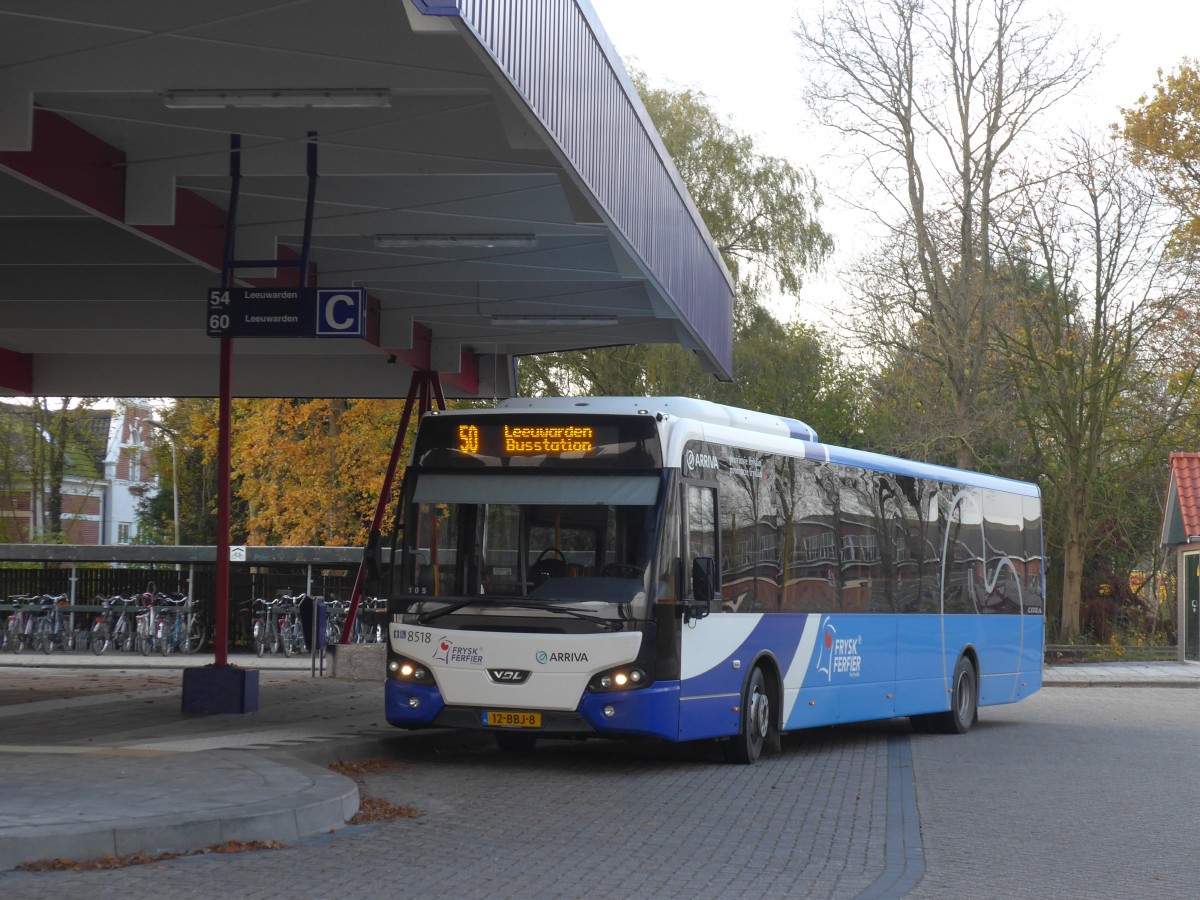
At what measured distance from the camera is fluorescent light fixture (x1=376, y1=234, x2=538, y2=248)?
54.4 ft

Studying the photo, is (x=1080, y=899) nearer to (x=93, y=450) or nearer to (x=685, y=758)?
(x=685, y=758)

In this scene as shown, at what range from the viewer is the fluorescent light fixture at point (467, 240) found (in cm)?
1658

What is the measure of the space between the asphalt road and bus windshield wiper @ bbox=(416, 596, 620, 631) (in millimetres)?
1226

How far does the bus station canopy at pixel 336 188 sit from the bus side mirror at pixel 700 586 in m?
3.12

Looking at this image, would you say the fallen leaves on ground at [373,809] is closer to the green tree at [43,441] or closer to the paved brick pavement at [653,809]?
the paved brick pavement at [653,809]

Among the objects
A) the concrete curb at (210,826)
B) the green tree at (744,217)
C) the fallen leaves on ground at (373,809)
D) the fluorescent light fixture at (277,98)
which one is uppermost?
the green tree at (744,217)

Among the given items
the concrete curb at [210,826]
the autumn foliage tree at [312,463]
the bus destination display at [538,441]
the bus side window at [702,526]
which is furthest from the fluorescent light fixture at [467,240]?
the autumn foliage tree at [312,463]

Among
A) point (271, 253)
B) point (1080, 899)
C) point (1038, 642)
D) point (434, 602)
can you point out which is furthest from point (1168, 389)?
point (1080, 899)

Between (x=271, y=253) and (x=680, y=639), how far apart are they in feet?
23.8

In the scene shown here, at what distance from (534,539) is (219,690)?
503 cm

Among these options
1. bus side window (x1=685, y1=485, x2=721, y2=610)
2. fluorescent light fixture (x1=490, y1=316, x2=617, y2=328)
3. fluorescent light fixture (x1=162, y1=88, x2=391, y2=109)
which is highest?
fluorescent light fixture (x1=162, y1=88, x2=391, y2=109)

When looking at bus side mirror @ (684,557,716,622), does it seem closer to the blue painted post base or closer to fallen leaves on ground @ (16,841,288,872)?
fallen leaves on ground @ (16,841,288,872)

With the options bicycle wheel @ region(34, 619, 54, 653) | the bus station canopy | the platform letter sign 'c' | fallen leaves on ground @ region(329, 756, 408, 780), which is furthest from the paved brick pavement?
bicycle wheel @ region(34, 619, 54, 653)

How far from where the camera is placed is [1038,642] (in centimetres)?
2223
